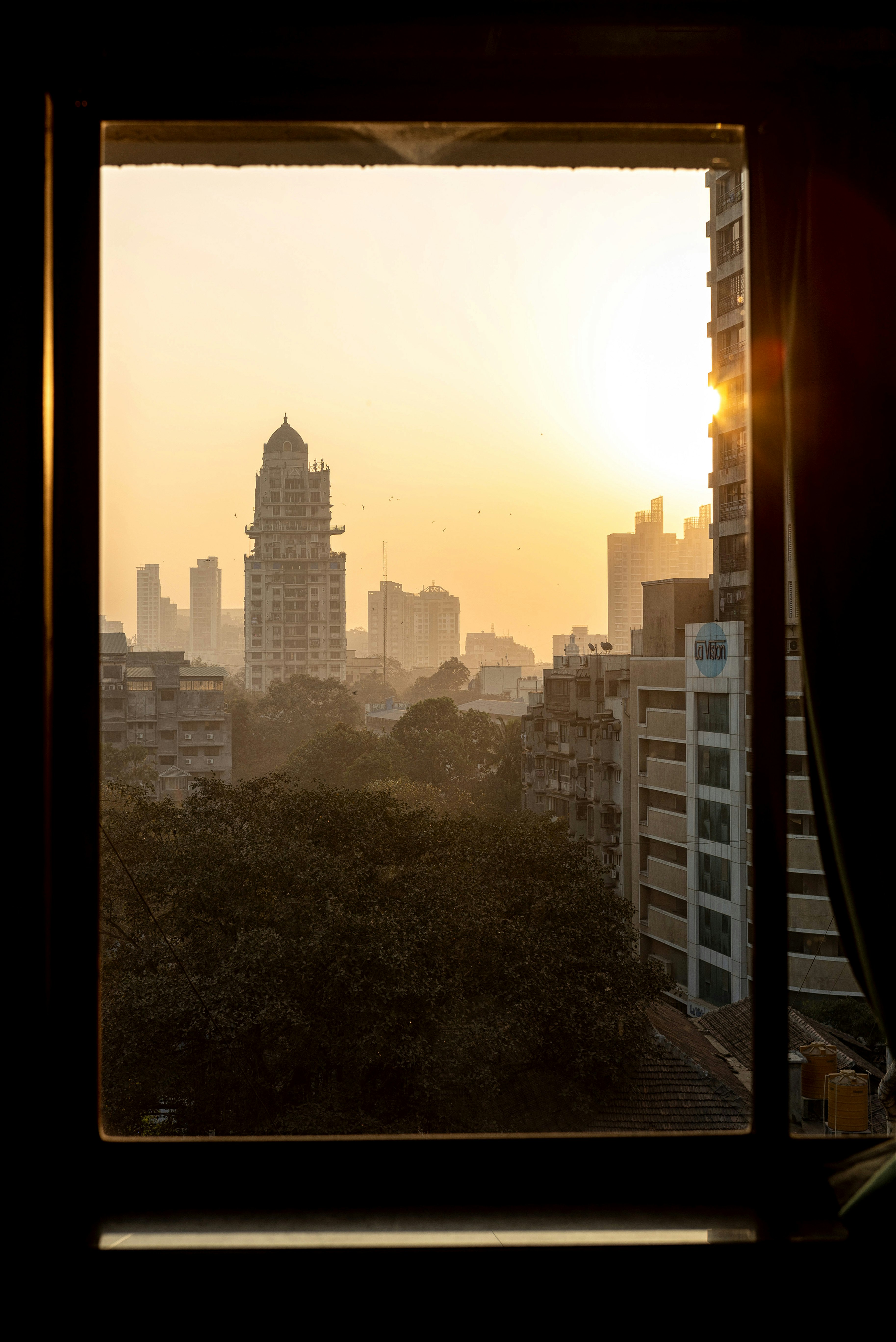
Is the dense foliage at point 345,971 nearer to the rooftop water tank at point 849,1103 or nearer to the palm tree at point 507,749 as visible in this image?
the palm tree at point 507,749

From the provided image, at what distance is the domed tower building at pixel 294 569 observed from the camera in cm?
1062

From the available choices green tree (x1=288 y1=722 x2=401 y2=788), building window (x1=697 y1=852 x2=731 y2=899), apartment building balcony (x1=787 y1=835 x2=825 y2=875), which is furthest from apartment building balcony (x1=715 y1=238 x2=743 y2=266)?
building window (x1=697 y1=852 x2=731 y2=899)

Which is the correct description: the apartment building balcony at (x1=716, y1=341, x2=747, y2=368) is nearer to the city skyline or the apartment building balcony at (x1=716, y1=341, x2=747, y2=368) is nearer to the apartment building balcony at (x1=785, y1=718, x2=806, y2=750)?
the apartment building balcony at (x1=785, y1=718, x2=806, y2=750)

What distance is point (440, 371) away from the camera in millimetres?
10562

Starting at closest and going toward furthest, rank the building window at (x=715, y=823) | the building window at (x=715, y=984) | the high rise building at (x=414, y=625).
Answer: the high rise building at (x=414, y=625)
the building window at (x=715, y=823)
the building window at (x=715, y=984)

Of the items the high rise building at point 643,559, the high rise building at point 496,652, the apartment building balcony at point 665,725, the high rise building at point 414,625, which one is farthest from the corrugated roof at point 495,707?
the apartment building balcony at point 665,725

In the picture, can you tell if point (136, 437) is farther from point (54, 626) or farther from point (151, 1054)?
point (151, 1054)

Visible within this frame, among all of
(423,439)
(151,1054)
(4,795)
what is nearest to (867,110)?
(4,795)

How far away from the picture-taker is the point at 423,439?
10047 mm

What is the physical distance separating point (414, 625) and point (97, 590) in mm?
9635

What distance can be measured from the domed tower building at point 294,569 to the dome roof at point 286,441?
0.04ft

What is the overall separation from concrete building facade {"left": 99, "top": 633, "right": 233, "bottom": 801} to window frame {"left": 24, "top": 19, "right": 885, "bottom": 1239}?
5.64m

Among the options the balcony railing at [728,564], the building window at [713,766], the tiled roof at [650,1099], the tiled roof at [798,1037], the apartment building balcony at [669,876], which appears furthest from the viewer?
the apartment building balcony at [669,876]

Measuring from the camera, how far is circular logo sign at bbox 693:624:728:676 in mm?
9477
